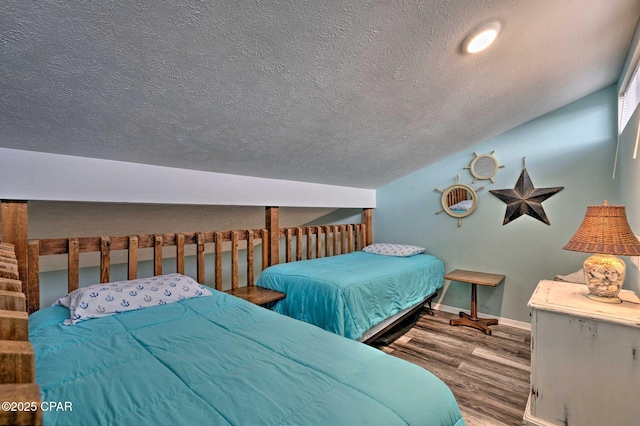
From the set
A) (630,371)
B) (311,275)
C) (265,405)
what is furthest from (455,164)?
(265,405)

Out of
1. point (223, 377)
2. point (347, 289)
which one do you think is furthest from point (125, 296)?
point (347, 289)

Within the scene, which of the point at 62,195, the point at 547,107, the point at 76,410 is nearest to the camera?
the point at 76,410

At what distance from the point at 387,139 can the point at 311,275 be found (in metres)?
1.41

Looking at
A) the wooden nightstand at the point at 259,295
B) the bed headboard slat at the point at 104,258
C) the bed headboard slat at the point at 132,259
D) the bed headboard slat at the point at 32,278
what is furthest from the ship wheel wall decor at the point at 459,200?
the bed headboard slat at the point at 32,278

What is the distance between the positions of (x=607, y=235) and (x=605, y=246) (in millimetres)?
71

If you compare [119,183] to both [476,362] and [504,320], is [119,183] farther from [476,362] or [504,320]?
[504,320]

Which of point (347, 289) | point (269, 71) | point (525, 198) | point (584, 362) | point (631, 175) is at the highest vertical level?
point (269, 71)

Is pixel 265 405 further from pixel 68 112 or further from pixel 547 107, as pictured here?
pixel 547 107

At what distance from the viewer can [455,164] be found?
372cm

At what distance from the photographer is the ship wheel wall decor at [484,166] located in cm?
345

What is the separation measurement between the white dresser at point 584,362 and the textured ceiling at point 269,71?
158cm

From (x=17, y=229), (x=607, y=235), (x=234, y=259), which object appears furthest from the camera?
(x=234, y=259)

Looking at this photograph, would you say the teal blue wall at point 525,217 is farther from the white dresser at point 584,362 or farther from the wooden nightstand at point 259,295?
the wooden nightstand at point 259,295

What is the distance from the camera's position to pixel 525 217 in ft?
10.8
